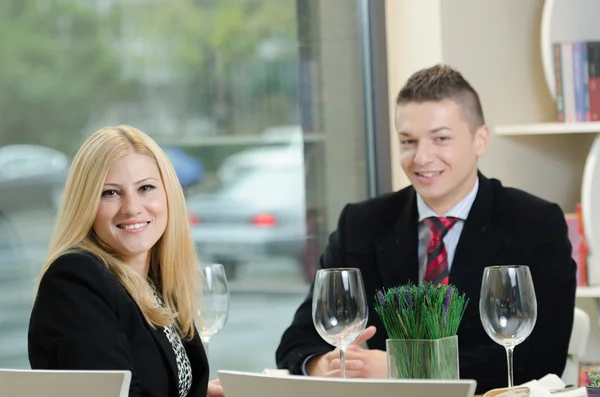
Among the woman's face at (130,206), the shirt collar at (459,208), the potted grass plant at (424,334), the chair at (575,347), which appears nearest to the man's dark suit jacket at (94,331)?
the woman's face at (130,206)

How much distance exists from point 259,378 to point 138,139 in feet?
2.85

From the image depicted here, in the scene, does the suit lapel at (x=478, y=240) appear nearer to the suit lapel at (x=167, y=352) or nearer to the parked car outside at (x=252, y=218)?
the suit lapel at (x=167, y=352)

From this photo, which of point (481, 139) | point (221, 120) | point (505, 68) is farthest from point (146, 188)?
point (505, 68)

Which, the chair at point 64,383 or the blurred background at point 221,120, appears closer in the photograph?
the chair at point 64,383

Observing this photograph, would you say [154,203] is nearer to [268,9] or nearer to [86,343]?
[86,343]

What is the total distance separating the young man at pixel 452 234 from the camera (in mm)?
2621

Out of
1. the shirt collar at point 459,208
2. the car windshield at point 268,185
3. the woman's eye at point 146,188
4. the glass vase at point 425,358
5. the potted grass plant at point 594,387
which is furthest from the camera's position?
the car windshield at point 268,185

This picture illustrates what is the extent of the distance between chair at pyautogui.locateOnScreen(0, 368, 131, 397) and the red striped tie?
Answer: 1318mm

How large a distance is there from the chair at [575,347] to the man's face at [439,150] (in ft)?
1.67

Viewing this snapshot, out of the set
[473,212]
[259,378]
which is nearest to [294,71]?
[473,212]

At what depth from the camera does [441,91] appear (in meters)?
2.93

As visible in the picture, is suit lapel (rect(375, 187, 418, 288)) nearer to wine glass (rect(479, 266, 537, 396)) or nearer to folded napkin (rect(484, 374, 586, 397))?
folded napkin (rect(484, 374, 586, 397))

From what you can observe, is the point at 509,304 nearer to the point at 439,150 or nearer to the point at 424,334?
the point at 424,334

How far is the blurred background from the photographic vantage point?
339 cm
